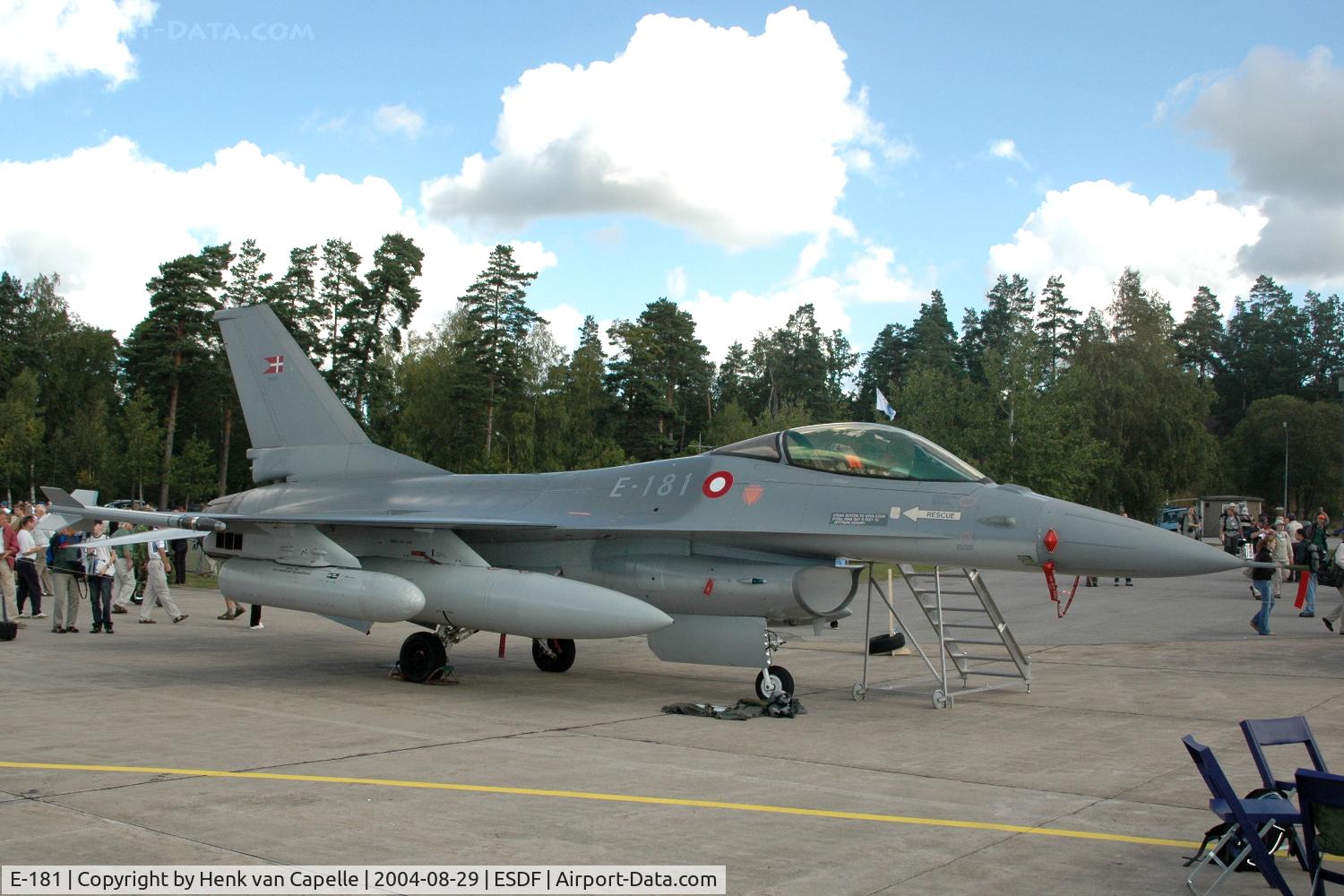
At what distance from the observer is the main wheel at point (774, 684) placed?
10164 mm

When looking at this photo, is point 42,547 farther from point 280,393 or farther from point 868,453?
point 868,453

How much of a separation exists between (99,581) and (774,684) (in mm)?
10883

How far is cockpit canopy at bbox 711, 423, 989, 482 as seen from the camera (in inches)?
403

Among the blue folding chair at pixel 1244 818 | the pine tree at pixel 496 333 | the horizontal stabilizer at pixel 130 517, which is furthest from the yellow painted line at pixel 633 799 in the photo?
the pine tree at pixel 496 333

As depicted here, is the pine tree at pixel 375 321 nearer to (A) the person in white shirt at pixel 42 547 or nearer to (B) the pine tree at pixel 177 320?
(B) the pine tree at pixel 177 320

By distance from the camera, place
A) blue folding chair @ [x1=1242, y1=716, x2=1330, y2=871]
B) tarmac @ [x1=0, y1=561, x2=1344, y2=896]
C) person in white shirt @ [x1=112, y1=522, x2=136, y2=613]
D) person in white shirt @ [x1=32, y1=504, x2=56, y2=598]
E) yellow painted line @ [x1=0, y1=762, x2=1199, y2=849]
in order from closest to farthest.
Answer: blue folding chair @ [x1=1242, y1=716, x2=1330, y2=871] < tarmac @ [x1=0, y1=561, x2=1344, y2=896] < yellow painted line @ [x1=0, y1=762, x2=1199, y2=849] < person in white shirt @ [x1=32, y1=504, x2=56, y2=598] < person in white shirt @ [x1=112, y1=522, x2=136, y2=613]

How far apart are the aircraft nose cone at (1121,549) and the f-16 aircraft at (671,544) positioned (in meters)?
0.02

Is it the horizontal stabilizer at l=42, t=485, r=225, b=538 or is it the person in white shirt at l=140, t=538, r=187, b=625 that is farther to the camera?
the person in white shirt at l=140, t=538, r=187, b=625

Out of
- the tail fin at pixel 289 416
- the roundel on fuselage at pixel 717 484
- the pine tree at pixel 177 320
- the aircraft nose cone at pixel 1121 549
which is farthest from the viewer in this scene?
the pine tree at pixel 177 320

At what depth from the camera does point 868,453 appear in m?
10.4

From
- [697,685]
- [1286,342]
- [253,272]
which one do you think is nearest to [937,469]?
[697,685]

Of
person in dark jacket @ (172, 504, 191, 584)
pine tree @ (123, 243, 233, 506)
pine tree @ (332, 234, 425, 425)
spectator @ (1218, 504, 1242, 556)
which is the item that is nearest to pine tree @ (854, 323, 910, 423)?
pine tree @ (332, 234, 425, 425)

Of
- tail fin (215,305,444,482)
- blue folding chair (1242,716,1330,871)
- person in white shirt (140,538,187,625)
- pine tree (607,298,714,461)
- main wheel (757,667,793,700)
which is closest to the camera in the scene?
blue folding chair (1242,716,1330,871)

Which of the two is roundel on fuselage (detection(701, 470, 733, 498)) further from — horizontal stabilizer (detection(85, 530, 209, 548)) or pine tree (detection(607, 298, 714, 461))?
pine tree (detection(607, 298, 714, 461))
